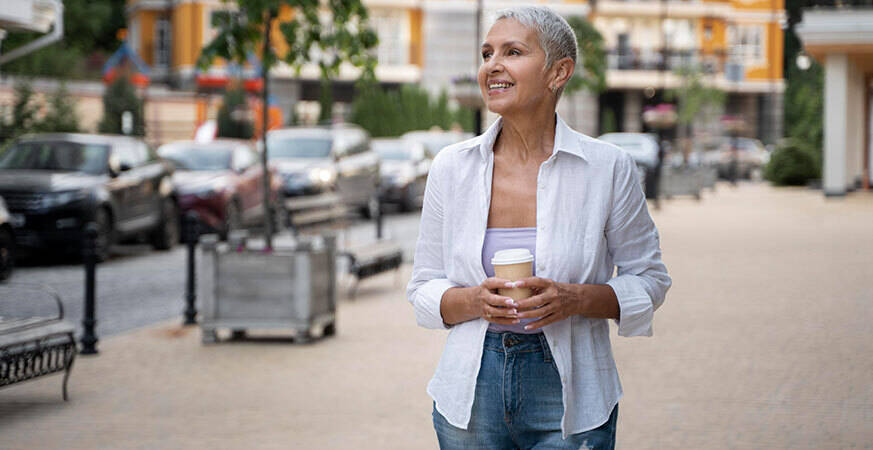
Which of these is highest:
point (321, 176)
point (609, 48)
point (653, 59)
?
point (609, 48)

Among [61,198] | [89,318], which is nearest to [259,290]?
[89,318]

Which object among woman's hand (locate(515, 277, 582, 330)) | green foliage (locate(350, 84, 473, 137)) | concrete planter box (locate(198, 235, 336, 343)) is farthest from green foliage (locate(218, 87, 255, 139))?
woman's hand (locate(515, 277, 582, 330))

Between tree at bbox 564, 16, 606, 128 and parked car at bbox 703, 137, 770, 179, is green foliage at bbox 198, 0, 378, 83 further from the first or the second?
parked car at bbox 703, 137, 770, 179

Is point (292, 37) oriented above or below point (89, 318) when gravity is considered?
above

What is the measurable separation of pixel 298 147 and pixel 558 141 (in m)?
21.9

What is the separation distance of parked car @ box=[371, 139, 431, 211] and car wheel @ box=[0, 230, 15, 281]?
520 inches

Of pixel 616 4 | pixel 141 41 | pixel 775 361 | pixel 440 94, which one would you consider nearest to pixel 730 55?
pixel 616 4

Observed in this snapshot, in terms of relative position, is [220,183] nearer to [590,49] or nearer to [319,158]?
[319,158]

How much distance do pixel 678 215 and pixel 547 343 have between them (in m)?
25.0

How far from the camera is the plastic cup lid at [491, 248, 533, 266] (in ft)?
9.39

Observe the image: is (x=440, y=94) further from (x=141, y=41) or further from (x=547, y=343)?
(x=547, y=343)

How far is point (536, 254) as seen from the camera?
9.92ft

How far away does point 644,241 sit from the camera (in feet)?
10.5

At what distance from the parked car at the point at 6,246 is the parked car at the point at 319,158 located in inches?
325
